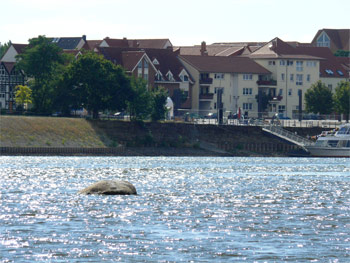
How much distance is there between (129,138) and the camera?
138 metres

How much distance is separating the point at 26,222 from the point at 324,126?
122 meters

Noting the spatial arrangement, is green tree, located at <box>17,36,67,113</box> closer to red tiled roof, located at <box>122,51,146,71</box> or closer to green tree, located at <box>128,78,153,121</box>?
red tiled roof, located at <box>122,51,146,71</box>

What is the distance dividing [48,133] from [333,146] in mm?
40391

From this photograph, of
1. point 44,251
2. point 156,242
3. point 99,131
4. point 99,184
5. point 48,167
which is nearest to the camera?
point 44,251

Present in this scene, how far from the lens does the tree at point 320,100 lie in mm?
196250

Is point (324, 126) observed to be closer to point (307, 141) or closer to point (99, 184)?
point (307, 141)

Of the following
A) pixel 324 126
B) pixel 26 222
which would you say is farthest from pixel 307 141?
pixel 26 222

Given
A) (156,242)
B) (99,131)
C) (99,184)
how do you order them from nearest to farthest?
(156,242) → (99,184) → (99,131)

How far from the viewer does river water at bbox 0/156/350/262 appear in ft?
116

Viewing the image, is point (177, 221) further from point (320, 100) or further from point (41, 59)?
point (320, 100)

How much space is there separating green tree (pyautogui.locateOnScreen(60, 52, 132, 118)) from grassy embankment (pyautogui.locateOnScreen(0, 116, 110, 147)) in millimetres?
4504

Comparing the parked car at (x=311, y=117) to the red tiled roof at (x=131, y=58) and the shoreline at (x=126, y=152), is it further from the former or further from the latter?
the shoreline at (x=126, y=152)

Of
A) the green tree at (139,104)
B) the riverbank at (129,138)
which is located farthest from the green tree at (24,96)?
the riverbank at (129,138)

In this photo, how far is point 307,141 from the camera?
500 feet
